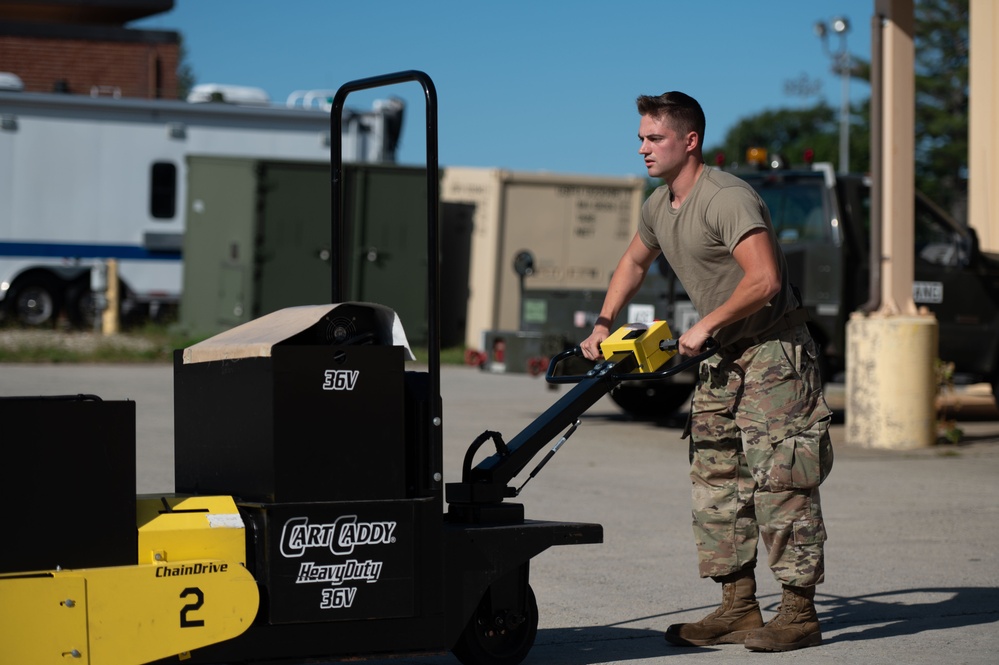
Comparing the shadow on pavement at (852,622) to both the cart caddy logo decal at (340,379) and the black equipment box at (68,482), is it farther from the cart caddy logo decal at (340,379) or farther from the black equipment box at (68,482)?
the black equipment box at (68,482)

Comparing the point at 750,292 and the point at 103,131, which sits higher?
the point at 103,131

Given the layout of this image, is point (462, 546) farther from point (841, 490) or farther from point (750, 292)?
point (841, 490)

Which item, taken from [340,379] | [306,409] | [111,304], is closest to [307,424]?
[306,409]

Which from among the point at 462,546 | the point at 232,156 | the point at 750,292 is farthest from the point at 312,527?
the point at 232,156

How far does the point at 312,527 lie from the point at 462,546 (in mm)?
535

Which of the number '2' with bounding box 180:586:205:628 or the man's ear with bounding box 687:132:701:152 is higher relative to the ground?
the man's ear with bounding box 687:132:701:152

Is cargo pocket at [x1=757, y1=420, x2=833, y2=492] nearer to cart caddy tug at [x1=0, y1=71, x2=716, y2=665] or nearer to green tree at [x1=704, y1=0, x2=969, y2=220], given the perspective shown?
cart caddy tug at [x1=0, y1=71, x2=716, y2=665]

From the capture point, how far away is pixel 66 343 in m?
18.5

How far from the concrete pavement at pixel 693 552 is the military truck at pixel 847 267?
37.4 inches

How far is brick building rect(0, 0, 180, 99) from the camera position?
25781 millimetres

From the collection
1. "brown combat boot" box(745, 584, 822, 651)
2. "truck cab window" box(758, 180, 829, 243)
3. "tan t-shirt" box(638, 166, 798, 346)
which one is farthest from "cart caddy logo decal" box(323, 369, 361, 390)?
"truck cab window" box(758, 180, 829, 243)

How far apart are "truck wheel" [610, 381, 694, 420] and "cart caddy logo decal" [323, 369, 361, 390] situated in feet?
29.5

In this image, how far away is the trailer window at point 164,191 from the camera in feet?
67.3

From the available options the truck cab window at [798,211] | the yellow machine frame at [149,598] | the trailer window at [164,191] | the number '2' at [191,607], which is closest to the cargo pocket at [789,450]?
the yellow machine frame at [149,598]
